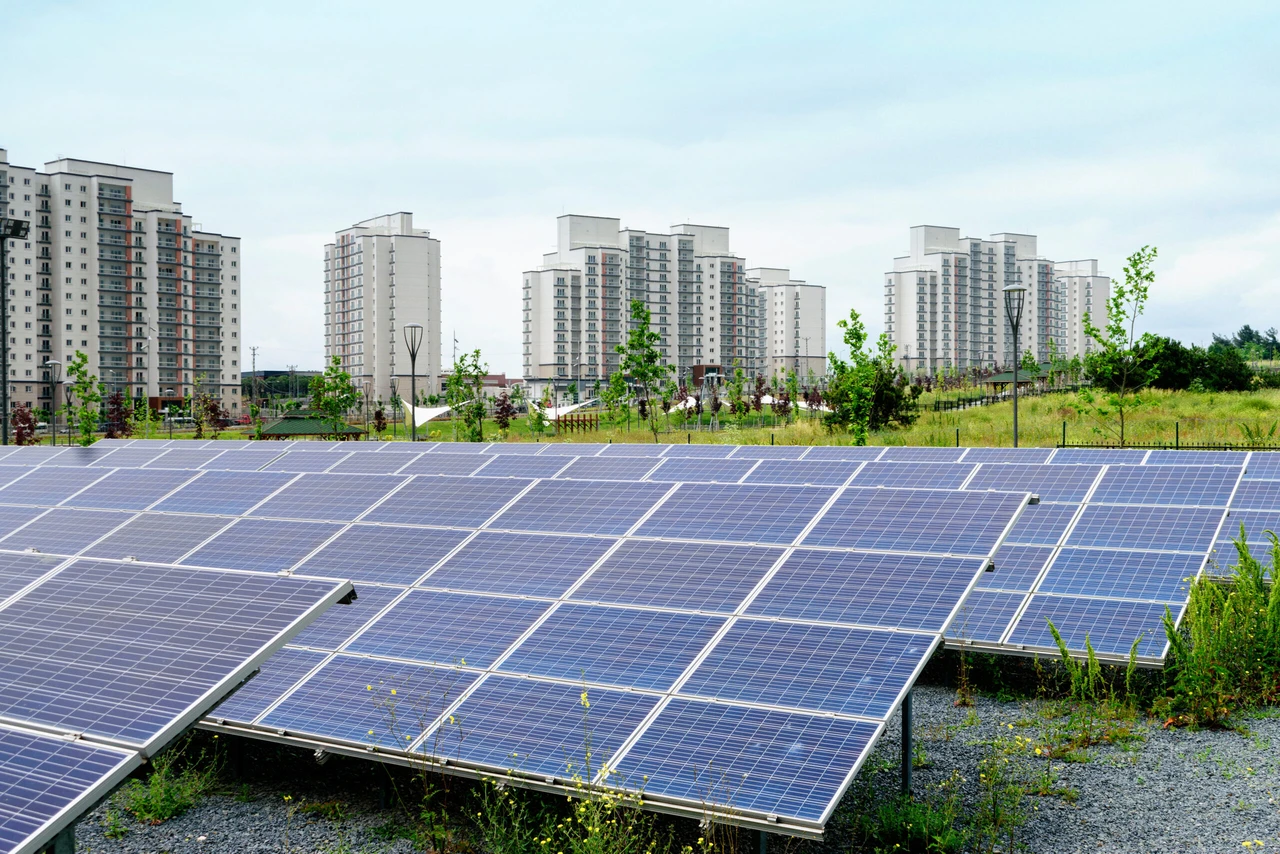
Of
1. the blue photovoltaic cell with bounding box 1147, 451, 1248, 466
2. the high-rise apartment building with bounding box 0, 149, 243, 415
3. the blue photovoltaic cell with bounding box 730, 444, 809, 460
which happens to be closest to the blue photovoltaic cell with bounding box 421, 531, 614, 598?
the blue photovoltaic cell with bounding box 730, 444, 809, 460

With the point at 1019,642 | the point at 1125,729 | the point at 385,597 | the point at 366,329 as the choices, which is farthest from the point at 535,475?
the point at 366,329

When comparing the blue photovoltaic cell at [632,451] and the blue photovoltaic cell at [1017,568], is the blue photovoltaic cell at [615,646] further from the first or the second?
the blue photovoltaic cell at [632,451]

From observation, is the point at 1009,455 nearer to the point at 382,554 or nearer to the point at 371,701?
the point at 382,554

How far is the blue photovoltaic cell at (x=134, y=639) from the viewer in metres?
6.07

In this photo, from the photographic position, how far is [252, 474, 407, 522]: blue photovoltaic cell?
11820 millimetres

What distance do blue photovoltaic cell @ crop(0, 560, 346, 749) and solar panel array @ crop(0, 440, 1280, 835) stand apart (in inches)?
53.2

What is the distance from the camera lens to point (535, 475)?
45.1 ft

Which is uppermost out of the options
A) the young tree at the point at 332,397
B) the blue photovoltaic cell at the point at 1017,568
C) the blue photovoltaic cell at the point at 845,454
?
the young tree at the point at 332,397

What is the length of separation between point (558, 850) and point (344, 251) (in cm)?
19152

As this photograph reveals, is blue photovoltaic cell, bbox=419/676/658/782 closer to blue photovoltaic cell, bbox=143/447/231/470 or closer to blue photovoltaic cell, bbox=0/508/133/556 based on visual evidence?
blue photovoltaic cell, bbox=0/508/133/556

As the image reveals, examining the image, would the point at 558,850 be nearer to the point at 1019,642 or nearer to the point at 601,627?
the point at 601,627

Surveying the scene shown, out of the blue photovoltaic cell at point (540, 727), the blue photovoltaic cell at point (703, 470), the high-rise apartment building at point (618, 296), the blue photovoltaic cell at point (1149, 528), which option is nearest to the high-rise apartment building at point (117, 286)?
the high-rise apartment building at point (618, 296)

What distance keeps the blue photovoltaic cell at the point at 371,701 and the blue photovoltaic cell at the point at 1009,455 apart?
1094 centimetres

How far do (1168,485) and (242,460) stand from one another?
1355cm
